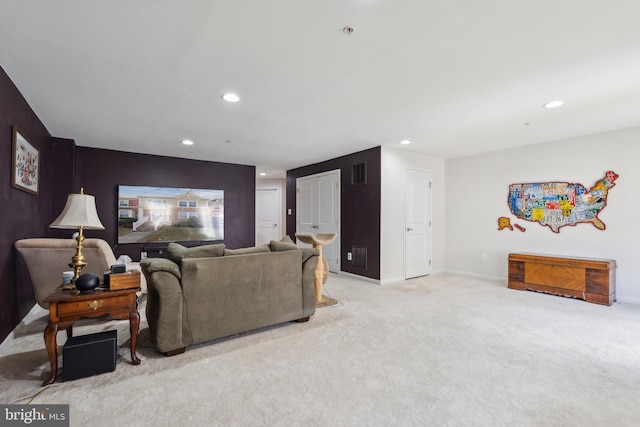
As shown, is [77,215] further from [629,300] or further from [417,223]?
[629,300]

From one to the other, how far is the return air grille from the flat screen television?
265 centimetres

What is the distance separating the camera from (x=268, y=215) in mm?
8852

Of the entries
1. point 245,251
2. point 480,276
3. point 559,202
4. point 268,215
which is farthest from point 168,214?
point 559,202

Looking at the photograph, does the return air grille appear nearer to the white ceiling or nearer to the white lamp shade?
the white ceiling

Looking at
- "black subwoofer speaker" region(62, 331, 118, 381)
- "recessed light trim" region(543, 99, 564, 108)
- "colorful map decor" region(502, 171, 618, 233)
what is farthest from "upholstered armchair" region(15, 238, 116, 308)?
"colorful map decor" region(502, 171, 618, 233)

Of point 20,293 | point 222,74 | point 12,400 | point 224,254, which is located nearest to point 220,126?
point 222,74

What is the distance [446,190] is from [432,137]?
6.18ft

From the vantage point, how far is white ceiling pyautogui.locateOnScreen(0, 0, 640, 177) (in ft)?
5.57

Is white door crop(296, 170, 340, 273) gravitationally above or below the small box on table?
above

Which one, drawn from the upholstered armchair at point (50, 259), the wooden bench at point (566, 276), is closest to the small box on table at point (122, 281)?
the upholstered armchair at point (50, 259)

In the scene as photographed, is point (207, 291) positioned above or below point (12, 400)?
above

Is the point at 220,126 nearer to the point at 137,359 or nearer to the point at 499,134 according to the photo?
the point at 137,359

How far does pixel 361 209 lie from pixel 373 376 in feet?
10.8

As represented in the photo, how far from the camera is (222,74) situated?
2438 millimetres
